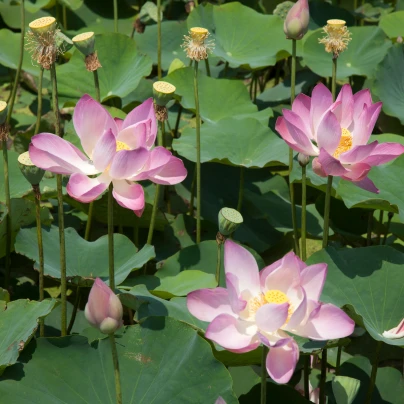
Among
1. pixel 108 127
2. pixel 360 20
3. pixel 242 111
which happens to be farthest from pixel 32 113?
pixel 108 127

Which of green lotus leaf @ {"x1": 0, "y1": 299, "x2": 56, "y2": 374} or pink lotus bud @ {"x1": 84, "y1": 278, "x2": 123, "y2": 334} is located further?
green lotus leaf @ {"x1": 0, "y1": 299, "x2": 56, "y2": 374}

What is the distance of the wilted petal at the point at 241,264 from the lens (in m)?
1.21

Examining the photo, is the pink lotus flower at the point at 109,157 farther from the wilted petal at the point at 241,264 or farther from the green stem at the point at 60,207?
the wilted petal at the point at 241,264

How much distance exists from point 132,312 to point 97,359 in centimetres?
68

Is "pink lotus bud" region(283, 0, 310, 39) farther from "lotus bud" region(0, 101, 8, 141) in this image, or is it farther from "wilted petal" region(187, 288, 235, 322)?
"wilted petal" region(187, 288, 235, 322)

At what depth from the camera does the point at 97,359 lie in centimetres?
144

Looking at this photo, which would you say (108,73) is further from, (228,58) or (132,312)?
(132,312)

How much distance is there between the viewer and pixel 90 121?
1.40 meters

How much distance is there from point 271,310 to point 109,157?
41 cm

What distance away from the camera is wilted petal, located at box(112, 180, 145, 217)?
133cm

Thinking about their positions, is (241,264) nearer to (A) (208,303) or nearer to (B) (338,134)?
(A) (208,303)

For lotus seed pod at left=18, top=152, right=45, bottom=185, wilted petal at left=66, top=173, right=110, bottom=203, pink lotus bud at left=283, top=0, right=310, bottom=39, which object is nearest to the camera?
wilted petal at left=66, top=173, right=110, bottom=203

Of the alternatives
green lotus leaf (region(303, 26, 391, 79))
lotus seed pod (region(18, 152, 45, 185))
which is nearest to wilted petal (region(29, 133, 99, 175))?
lotus seed pod (region(18, 152, 45, 185))

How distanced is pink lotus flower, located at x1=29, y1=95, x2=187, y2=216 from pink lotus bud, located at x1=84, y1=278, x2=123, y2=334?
0.23 meters
